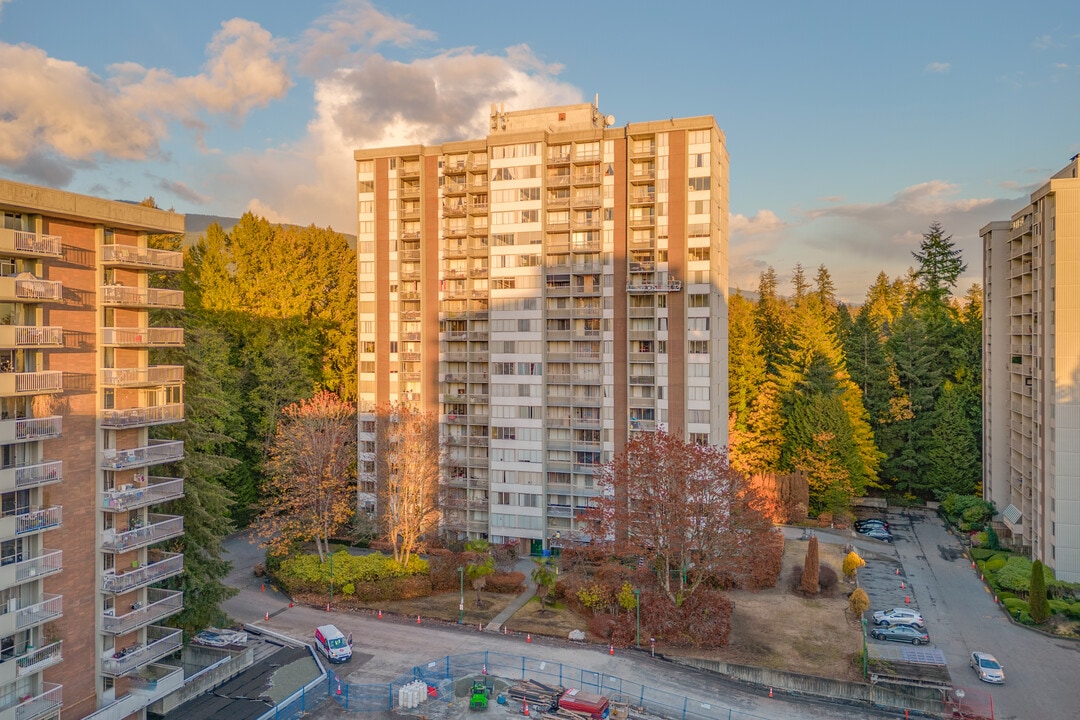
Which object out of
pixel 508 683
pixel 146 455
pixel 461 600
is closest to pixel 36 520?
pixel 146 455

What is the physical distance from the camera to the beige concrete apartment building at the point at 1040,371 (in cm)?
4238

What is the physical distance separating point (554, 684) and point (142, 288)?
81.3ft

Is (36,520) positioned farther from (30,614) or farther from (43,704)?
(43,704)

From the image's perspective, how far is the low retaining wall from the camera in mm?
30547

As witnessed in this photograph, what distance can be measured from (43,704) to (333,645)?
39.3 ft

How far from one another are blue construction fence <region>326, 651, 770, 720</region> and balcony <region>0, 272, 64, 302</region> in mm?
19960

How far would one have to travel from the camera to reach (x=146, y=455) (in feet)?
97.3

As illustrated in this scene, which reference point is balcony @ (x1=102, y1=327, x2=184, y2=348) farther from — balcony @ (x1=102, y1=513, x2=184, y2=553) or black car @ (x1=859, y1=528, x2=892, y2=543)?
black car @ (x1=859, y1=528, x2=892, y2=543)

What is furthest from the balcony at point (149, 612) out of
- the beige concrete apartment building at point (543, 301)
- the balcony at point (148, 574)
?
the beige concrete apartment building at point (543, 301)

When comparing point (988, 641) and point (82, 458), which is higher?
point (82, 458)

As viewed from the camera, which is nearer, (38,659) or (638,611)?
(38,659)

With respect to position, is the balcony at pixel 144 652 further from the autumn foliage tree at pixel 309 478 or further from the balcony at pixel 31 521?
the autumn foliage tree at pixel 309 478

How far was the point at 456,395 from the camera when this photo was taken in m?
53.2

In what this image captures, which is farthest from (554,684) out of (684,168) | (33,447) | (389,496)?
(684,168)
